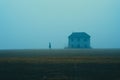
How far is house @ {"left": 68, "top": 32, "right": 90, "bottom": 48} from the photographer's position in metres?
188

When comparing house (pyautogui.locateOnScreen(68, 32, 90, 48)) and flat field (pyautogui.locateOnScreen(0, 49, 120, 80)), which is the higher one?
house (pyautogui.locateOnScreen(68, 32, 90, 48))

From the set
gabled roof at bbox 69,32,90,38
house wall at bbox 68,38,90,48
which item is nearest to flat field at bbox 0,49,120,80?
house wall at bbox 68,38,90,48

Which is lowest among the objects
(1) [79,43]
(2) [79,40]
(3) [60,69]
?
(3) [60,69]

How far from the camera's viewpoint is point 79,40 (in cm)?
18775

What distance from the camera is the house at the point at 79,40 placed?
7392 inches

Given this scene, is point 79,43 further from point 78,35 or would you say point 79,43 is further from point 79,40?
point 78,35

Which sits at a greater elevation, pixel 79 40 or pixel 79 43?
pixel 79 40

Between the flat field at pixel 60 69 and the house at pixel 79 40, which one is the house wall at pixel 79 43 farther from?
the flat field at pixel 60 69

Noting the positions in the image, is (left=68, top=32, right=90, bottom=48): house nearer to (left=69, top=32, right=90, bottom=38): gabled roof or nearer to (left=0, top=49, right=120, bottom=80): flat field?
(left=69, top=32, right=90, bottom=38): gabled roof

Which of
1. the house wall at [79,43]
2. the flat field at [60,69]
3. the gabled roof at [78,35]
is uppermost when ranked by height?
the gabled roof at [78,35]

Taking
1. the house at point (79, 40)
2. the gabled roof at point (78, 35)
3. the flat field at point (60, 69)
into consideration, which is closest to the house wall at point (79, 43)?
Answer: the house at point (79, 40)

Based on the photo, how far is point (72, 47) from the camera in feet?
622

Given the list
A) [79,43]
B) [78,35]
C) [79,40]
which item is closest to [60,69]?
[79,40]

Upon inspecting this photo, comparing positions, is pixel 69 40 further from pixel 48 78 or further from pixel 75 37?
pixel 48 78
